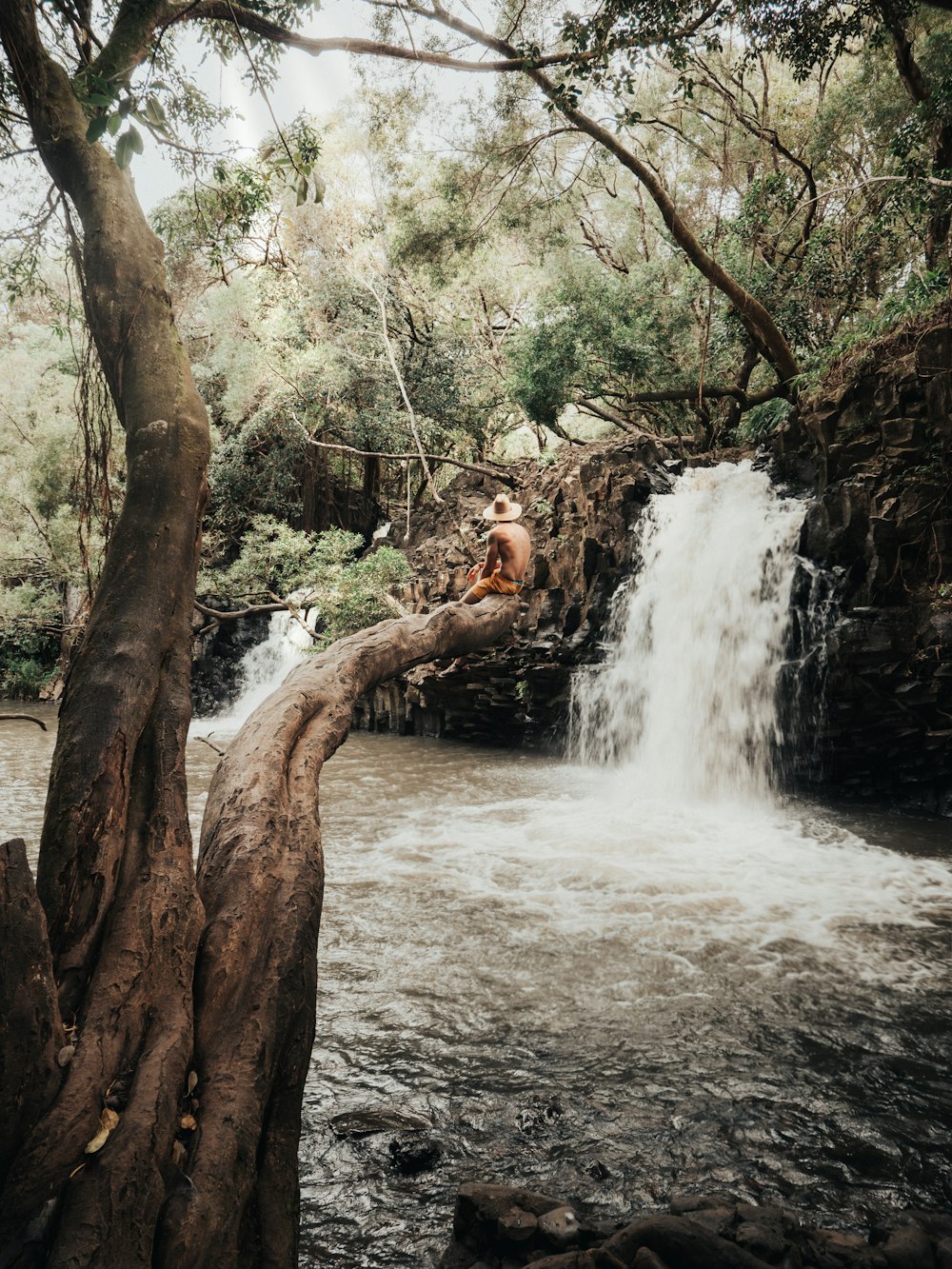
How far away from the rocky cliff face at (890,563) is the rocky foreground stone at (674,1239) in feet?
23.4

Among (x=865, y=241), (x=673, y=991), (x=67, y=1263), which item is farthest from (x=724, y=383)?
(x=67, y=1263)

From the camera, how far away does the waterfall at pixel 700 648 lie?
32.0ft

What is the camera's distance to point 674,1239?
2.01 metres

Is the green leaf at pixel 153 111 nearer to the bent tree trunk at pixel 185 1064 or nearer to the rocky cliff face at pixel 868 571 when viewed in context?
the bent tree trunk at pixel 185 1064

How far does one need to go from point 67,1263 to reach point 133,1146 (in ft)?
0.73

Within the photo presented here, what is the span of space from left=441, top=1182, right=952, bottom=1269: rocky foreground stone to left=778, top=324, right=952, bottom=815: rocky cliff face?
712 cm

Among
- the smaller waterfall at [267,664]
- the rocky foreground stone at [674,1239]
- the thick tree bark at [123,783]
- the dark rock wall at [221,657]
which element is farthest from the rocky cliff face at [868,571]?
the dark rock wall at [221,657]

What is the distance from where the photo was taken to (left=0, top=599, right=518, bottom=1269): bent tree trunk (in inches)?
62.9

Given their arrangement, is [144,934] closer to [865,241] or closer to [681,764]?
[681,764]

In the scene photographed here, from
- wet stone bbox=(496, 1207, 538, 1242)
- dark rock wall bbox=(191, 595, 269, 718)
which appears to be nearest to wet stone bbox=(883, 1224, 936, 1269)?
wet stone bbox=(496, 1207, 538, 1242)

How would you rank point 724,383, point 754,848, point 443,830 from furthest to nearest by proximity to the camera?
point 724,383, point 443,830, point 754,848

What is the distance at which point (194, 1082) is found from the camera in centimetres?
201

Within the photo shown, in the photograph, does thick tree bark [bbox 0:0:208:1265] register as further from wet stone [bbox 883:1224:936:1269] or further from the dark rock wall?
the dark rock wall

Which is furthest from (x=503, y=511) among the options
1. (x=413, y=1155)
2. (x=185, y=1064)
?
(x=185, y=1064)
